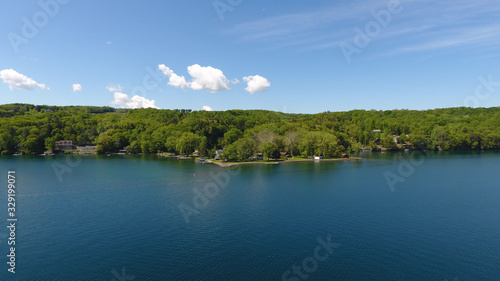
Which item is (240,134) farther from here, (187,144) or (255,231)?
(255,231)

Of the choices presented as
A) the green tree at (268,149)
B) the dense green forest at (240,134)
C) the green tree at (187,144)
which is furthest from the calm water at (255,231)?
the green tree at (187,144)

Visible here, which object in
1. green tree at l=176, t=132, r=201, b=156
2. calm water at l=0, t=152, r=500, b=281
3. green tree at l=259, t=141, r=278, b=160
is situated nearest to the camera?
calm water at l=0, t=152, r=500, b=281

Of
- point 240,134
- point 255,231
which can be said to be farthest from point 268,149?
point 255,231

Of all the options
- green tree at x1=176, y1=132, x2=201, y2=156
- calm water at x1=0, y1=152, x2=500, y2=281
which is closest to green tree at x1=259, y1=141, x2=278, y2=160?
green tree at x1=176, y1=132, x2=201, y2=156

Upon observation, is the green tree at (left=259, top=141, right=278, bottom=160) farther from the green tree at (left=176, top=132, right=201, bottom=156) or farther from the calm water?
the calm water

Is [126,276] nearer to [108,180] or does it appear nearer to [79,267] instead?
[79,267]

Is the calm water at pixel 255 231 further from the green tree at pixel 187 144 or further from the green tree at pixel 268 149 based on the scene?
the green tree at pixel 187 144
